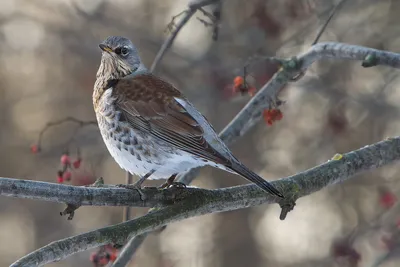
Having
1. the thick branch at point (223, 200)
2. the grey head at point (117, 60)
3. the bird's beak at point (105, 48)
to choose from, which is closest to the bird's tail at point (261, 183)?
the thick branch at point (223, 200)

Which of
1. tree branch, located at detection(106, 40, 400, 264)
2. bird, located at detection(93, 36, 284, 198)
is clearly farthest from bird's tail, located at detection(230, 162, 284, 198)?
tree branch, located at detection(106, 40, 400, 264)

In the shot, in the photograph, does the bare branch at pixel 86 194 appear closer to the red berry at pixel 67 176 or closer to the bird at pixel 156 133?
the bird at pixel 156 133

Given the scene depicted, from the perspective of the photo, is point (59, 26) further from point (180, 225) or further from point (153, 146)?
point (153, 146)

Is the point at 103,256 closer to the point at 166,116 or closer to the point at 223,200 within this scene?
the point at 166,116

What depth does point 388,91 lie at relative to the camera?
764cm

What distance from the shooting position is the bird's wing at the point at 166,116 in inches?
162

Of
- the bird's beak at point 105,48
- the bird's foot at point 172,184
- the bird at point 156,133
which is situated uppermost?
the bird's beak at point 105,48

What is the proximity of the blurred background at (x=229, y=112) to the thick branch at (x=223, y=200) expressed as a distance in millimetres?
1346

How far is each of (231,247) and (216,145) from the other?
7.91m

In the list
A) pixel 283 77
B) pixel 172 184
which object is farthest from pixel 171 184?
pixel 283 77

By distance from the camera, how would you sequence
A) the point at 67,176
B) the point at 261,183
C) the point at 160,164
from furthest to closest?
the point at 67,176 → the point at 160,164 → the point at 261,183

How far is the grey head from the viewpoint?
5.17 metres

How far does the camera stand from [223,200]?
3.79 m

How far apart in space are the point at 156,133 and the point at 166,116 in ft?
0.62
